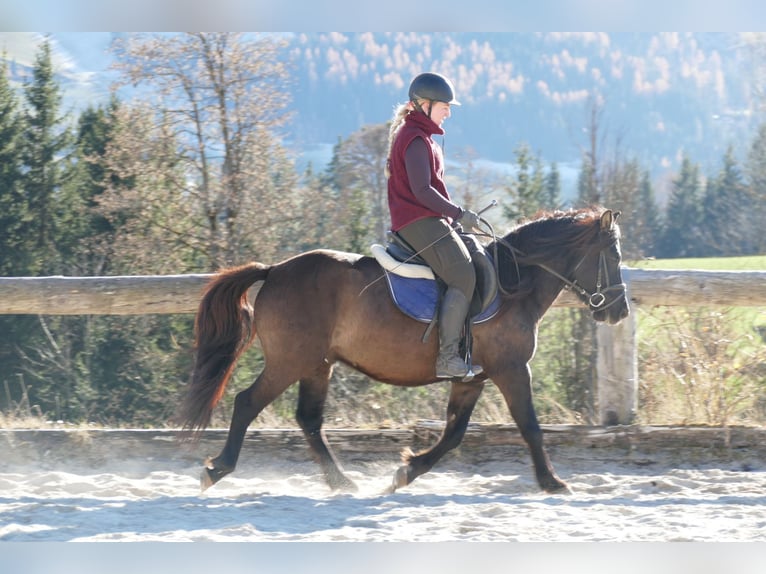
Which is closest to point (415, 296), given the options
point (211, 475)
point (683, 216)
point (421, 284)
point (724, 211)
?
point (421, 284)

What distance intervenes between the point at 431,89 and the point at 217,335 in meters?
2.06

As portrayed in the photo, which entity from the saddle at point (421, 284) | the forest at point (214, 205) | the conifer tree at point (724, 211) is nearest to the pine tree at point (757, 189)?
the forest at point (214, 205)

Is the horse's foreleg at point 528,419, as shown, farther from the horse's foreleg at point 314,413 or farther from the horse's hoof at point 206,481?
the horse's hoof at point 206,481

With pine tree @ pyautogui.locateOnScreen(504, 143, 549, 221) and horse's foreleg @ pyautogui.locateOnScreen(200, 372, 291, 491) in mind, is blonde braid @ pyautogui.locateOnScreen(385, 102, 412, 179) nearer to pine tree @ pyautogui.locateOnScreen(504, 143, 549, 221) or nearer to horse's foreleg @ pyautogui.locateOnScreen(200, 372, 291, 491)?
horse's foreleg @ pyautogui.locateOnScreen(200, 372, 291, 491)

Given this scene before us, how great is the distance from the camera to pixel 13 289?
6.76m

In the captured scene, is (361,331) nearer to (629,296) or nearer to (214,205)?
(629,296)

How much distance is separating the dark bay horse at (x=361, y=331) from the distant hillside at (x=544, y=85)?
32.6 metres

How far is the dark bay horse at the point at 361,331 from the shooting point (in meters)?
5.59

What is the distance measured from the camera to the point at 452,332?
5.40 meters

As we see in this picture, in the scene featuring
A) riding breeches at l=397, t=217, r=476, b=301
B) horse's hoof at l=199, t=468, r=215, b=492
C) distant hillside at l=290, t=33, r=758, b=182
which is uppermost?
distant hillside at l=290, t=33, r=758, b=182

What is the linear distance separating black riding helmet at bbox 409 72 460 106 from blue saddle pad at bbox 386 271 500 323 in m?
1.10

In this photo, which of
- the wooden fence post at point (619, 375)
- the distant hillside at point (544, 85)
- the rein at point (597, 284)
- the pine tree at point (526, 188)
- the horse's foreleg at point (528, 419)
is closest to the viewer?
the horse's foreleg at point (528, 419)

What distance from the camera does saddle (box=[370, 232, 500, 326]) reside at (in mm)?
5508

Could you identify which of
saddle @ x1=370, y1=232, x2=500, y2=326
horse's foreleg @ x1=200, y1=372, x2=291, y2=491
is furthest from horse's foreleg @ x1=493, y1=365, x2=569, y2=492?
horse's foreleg @ x1=200, y1=372, x2=291, y2=491
